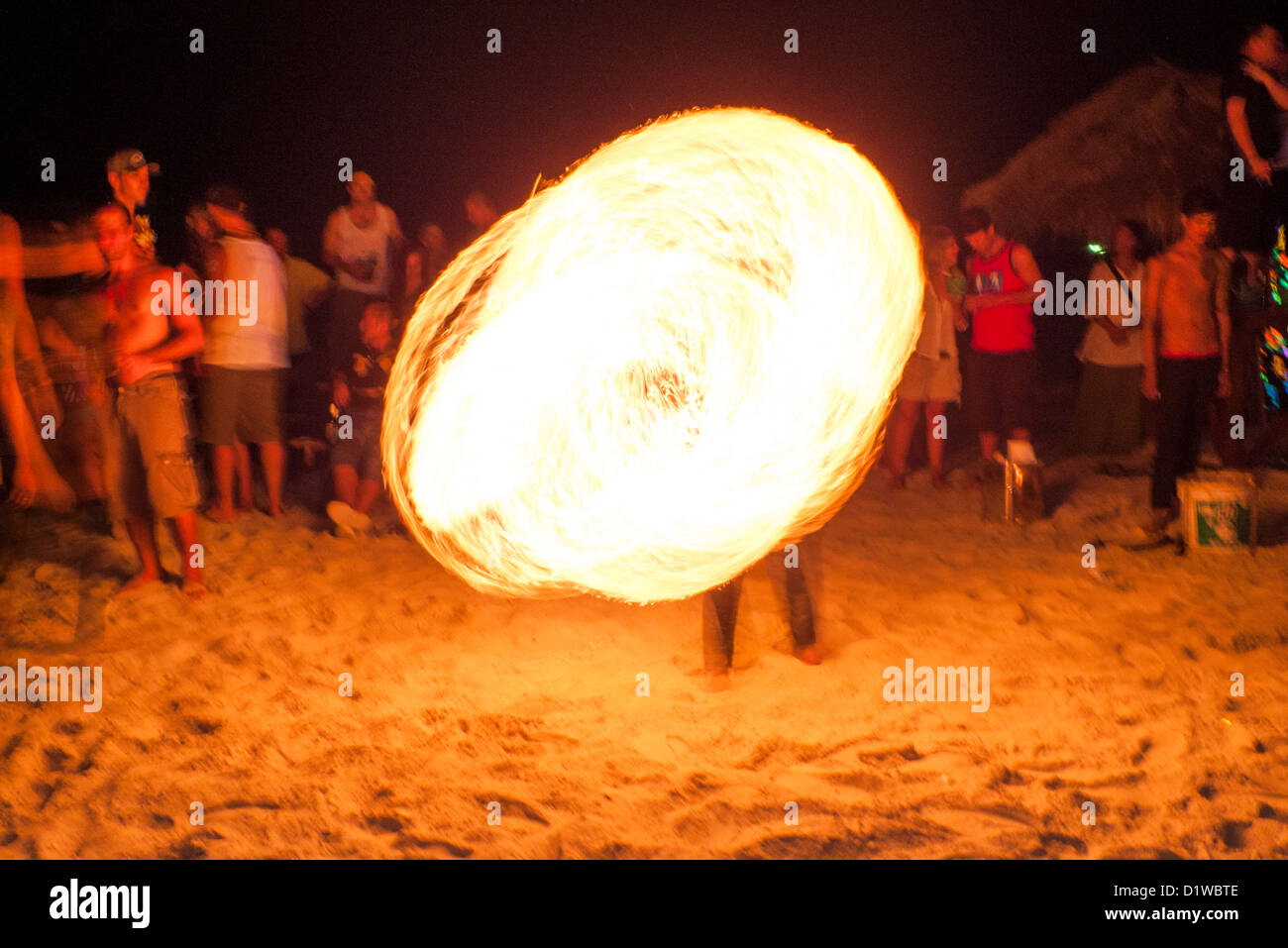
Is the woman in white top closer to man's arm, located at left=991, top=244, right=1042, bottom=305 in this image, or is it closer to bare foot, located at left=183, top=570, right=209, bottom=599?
man's arm, located at left=991, top=244, right=1042, bottom=305

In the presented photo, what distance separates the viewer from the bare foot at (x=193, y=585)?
6.24m

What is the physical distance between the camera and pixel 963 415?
1125 cm

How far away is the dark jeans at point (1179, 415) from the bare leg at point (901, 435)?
2.08m

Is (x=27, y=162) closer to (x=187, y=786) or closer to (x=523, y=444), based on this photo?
(x=523, y=444)

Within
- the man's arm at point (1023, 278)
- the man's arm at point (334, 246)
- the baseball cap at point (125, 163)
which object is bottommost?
the man's arm at point (1023, 278)

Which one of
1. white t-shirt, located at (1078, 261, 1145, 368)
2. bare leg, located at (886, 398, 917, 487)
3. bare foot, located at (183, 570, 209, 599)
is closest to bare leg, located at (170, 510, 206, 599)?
bare foot, located at (183, 570, 209, 599)

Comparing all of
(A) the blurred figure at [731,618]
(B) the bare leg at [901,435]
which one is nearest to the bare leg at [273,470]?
(A) the blurred figure at [731,618]

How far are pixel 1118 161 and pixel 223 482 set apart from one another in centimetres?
903

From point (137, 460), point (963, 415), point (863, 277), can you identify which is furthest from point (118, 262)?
point (963, 415)

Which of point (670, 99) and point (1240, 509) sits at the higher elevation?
point (670, 99)

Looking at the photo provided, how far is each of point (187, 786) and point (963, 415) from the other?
28.8ft

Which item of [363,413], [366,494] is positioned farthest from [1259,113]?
[366,494]

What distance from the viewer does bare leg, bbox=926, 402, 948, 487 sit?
8680 mm

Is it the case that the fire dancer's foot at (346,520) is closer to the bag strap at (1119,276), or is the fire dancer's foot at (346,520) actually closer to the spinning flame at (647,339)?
the spinning flame at (647,339)
